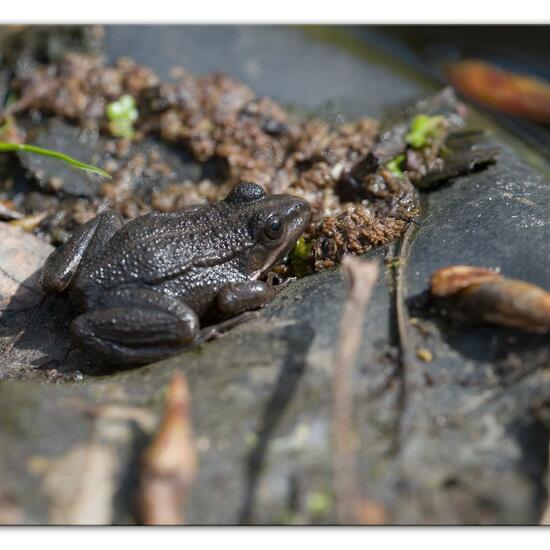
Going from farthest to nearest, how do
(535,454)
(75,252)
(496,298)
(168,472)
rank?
(75,252) < (496,298) < (535,454) < (168,472)

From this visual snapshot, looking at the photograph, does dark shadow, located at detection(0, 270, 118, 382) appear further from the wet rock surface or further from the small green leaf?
the small green leaf

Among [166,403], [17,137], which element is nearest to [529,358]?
[166,403]

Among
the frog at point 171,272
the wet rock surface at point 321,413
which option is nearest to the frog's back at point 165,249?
the frog at point 171,272

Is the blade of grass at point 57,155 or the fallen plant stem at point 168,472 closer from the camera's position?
the fallen plant stem at point 168,472

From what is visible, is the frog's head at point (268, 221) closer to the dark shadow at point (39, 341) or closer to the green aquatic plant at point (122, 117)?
the dark shadow at point (39, 341)

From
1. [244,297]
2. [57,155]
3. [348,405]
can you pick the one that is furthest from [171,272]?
[348,405]

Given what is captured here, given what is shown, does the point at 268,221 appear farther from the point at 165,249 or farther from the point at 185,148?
the point at 185,148
